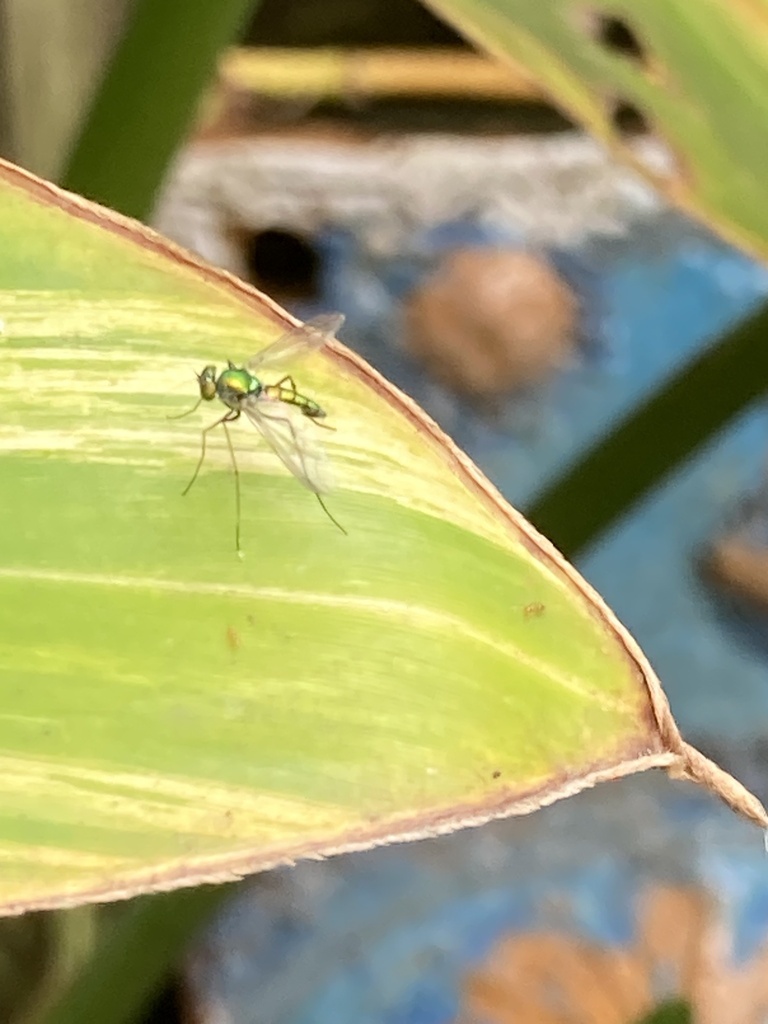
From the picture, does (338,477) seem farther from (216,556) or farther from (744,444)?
(744,444)

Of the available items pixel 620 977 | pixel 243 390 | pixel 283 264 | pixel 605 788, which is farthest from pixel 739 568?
pixel 243 390

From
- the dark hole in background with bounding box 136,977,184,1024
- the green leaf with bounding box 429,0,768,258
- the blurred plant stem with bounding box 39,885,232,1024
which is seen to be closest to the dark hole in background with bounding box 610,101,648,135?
the green leaf with bounding box 429,0,768,258

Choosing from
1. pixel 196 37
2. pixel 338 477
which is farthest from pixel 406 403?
pixel 196 37

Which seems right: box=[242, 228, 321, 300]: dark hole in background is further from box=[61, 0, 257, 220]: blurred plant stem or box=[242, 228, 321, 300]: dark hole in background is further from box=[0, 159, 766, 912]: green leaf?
box=[0, 159, 766, 912]: green leaf

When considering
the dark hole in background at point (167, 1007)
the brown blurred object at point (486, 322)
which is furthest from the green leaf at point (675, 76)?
the dark hole in background at point (167, 1007)

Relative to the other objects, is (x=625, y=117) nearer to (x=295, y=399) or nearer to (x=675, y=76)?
(x=675, y=76)
